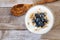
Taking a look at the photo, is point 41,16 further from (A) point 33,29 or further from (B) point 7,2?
(B) point 7,2

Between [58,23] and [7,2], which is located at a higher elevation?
[7,2]

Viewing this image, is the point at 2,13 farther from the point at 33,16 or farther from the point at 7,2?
the point at 33,16

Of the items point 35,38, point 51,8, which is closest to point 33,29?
point 35,38

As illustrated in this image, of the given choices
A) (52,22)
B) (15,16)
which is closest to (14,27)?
(15,16)

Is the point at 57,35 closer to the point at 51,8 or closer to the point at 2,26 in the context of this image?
the point at 51,8

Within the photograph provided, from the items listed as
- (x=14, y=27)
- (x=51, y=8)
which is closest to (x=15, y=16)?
(x=14, y=27)
